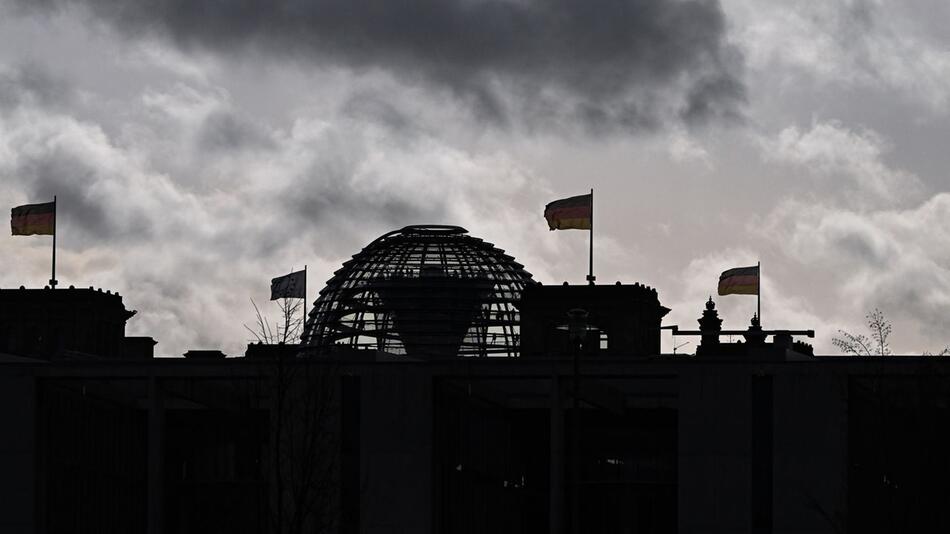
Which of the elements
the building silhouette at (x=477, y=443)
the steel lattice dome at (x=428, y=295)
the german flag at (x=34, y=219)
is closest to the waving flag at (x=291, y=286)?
the german flag at (x=34, y=219)

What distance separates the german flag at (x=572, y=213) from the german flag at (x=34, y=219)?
24.3 metres

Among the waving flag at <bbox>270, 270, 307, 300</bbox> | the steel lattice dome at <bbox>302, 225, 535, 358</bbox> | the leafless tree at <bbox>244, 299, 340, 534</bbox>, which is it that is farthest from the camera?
the steel lattice dome at <bbox>302, 225, 535, 358</bbox>

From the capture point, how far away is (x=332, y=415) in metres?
77.5

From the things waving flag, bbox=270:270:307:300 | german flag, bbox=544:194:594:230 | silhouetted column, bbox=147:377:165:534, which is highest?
german flag, bbox=544:194:594:230

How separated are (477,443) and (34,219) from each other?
36.6 meters

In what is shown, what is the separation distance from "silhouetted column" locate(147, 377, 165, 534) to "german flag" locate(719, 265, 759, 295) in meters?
39.9

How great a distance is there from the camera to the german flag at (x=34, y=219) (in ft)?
363

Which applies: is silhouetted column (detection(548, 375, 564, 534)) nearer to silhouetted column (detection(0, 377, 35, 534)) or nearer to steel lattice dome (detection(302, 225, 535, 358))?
silhouetted column (detection(0, 377, 35, 534))

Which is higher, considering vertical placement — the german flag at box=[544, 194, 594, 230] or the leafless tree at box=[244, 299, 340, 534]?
the german flag at box=[544, 194, 594, 230]

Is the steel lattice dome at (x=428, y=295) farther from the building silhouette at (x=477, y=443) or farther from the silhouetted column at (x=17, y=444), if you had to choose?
the silhouetted column at (x=17, y=444)

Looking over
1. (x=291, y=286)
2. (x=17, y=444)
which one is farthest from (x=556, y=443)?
(x=291, y=286)

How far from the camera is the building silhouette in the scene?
7638 cm

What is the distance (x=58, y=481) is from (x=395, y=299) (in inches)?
3243

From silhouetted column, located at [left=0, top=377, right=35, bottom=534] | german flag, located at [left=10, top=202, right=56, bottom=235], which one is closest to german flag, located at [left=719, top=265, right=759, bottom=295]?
german flag, located at [left=10, top=202, right=56, bottom=235]
